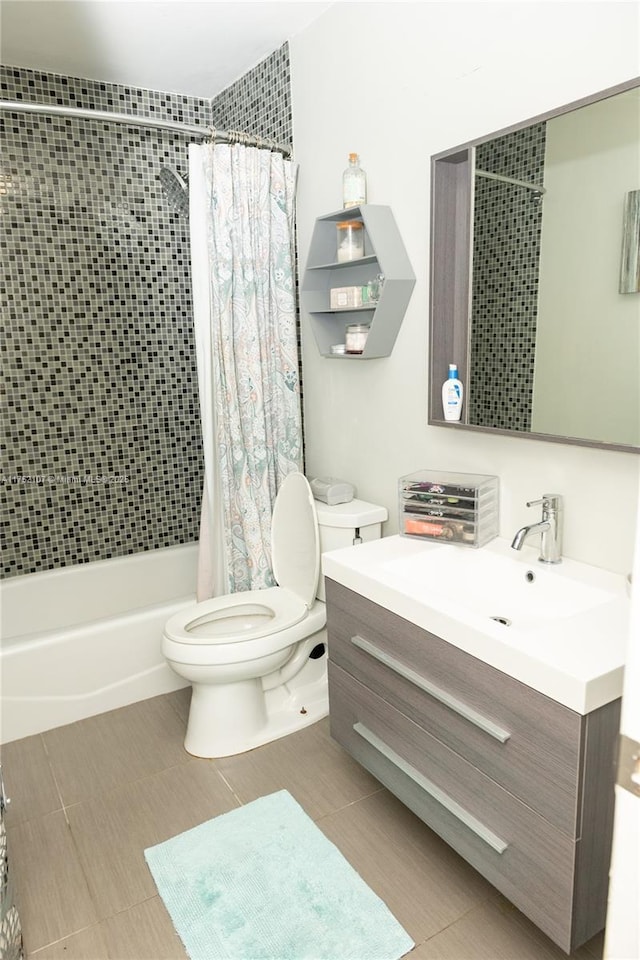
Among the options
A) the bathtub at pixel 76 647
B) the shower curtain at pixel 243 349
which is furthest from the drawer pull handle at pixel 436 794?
the bathtub at pixel 76 647

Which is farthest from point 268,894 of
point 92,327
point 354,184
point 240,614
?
point 92,327

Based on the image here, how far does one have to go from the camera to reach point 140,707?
2709 mm

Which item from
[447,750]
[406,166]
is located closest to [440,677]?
[447,750]

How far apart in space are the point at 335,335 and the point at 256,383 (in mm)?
363

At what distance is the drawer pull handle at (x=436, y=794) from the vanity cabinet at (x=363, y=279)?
1.25m

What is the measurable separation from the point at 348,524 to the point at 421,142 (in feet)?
4.22

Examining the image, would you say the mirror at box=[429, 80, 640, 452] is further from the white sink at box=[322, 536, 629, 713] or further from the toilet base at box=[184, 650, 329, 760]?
the toilet base at box=[184, 650, 329, 760]

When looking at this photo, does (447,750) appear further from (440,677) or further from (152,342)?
(152,342)

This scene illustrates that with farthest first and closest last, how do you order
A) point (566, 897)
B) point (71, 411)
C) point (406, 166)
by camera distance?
1. point (71, 411)
2. point (406, 166)
3. point (566, 897)

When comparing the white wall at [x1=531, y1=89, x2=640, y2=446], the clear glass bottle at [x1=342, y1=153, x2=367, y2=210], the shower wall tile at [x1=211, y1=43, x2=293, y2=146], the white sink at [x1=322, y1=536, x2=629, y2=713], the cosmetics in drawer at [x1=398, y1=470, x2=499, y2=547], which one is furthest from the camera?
the shower wall tile at [x1=211, y1=43, x2=293, y2=146]

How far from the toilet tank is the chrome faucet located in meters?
0.75

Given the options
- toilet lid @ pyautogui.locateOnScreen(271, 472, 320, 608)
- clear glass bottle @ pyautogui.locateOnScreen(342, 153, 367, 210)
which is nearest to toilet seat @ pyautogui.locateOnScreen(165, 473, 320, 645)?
toilet lid @ pyautogui.locateOnScreen(271, 472, 320, 608)

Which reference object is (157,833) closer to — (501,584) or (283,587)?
(283,587)

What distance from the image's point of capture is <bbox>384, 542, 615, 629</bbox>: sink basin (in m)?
1.70
